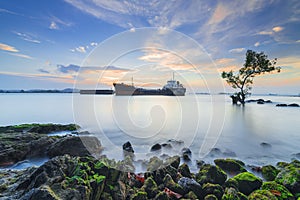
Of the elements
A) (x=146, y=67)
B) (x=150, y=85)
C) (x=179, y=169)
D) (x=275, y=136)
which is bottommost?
(x=275, y=136)

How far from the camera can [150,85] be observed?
608 cm

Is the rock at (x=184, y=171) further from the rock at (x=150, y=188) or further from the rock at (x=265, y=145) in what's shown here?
the rock at (x=265, y=145)

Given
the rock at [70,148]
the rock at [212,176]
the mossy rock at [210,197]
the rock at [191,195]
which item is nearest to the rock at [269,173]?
the rock at [212,176]

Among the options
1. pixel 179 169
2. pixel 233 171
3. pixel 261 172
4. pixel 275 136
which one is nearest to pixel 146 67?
pixel 179 169

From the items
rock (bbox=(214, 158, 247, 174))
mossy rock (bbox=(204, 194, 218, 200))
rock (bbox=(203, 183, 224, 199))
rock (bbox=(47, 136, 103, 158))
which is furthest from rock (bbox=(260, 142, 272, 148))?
rock (bbox=(47, 136, 103, 158))

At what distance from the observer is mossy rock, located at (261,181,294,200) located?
3277 mm

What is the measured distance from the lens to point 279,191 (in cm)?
336

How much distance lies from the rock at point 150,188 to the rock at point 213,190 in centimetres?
105

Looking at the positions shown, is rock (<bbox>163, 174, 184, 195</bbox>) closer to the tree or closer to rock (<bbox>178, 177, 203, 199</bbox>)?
rock (<bbox>178, 177, 203, 199</bbox>)

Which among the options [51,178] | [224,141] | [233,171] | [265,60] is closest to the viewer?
[51,178]

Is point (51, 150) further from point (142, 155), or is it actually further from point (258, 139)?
point (258, 139)

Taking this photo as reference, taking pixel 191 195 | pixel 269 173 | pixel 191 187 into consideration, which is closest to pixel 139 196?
Result: pixel 191 195

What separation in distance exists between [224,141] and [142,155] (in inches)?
209

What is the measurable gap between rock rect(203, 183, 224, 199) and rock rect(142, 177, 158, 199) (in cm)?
105
